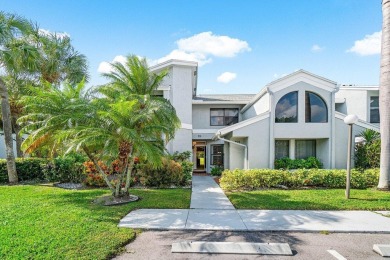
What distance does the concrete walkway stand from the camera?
627cm

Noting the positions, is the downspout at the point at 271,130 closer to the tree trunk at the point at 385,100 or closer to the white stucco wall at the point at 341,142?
the white stucco wall at the point at 341,142

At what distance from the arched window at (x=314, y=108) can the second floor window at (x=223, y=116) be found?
6500 millimetres

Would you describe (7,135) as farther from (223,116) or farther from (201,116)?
(223,116)

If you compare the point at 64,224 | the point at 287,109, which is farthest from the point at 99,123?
the point at 287,109

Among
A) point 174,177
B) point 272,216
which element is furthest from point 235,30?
point 272,216

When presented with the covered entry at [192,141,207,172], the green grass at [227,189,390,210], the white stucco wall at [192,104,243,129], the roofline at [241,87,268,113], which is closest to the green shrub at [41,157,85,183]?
the green grass at [227,189,390,210]

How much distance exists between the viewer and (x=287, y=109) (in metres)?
14.6

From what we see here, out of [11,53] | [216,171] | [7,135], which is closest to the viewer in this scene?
[11,53]

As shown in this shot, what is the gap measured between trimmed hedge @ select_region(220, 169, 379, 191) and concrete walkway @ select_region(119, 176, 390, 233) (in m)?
3.35

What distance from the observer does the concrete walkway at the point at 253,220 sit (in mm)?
6273

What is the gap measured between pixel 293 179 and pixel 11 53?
1579cm

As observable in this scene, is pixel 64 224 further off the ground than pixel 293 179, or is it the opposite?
pixel 293 179

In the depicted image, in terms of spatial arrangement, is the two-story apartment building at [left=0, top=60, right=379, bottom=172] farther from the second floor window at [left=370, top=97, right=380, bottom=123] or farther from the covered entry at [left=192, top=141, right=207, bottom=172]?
the covered entry at [left=192, top=141, right=207, bottom=172]

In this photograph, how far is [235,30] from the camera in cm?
1370
